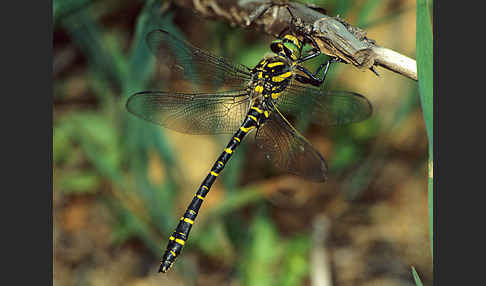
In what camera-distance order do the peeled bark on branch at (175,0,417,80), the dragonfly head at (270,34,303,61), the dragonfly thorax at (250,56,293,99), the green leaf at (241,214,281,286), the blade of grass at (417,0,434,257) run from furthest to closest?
1. the green leaf at (241,214,281,286)
2. the dragonfly thorax at (250,56,293,99)
3. the dragonfly head at (270,34,303,61)
4. the peeled bark on branch at (175,0,417,80)
5. the blade of grass at (417,0,434,257)

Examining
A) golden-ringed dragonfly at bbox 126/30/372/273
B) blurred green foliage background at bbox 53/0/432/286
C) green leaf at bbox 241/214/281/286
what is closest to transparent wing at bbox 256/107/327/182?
golden-ringed dragonfly at bbox 126/30/372/273

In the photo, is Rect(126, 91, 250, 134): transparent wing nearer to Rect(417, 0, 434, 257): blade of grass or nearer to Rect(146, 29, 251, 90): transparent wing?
Rect(146, 29, 251, 90): transparent wing

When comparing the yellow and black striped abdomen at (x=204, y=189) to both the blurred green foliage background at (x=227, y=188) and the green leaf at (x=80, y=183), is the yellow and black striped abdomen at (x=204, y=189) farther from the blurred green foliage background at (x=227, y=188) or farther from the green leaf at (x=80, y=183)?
the green leaf at (x=80, y=183)

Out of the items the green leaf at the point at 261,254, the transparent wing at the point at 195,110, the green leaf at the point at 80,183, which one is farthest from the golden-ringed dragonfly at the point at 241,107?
the green leaf at the point at 80,183

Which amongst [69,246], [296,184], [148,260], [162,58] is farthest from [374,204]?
[69,246]

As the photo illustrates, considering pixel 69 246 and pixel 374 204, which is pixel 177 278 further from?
pixel 374 204
